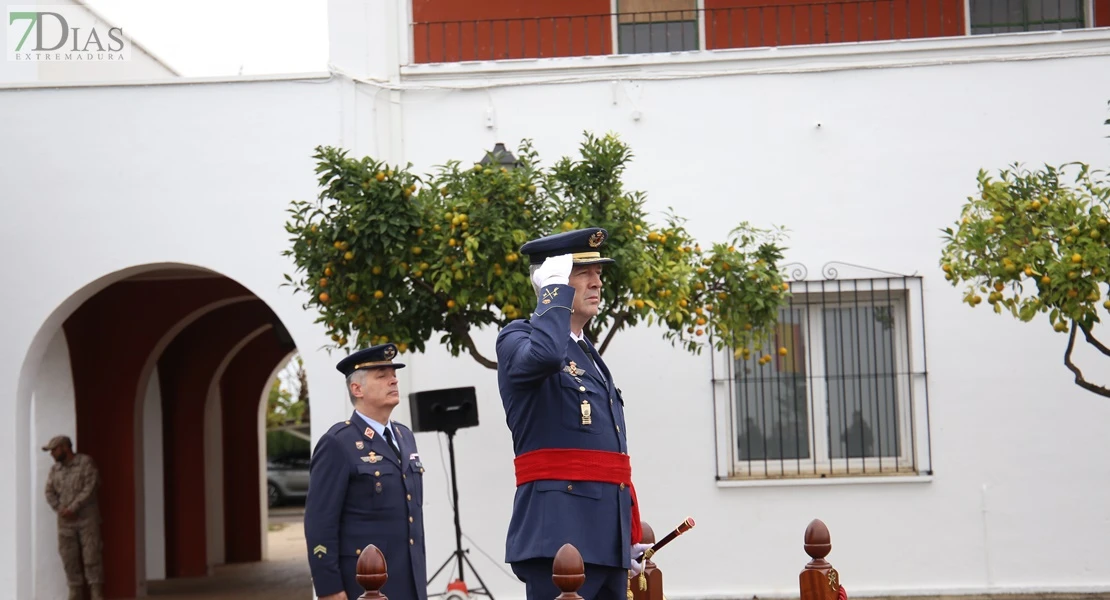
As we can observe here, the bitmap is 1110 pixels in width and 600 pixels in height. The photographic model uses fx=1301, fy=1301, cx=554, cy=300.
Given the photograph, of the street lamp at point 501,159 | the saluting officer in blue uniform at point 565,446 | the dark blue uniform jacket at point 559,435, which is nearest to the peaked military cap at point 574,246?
the saluting officer in blue uniform at point 565,446

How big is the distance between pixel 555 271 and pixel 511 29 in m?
6.88

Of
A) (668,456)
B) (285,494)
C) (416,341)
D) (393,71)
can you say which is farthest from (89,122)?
(285,494)

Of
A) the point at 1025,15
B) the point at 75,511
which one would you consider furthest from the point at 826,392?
the point at 75,511

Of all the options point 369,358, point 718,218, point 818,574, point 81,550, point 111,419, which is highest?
point 718,218

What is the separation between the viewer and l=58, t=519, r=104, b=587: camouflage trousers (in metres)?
11.2

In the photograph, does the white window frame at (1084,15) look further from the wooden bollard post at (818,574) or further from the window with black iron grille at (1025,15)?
the wooden bollard post at (818,574)

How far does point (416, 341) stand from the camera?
7.70 m

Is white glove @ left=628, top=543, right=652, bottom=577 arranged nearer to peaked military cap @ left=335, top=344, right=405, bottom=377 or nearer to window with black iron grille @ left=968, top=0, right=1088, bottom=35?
peaked military cap @ left=335, top=344, right=405, bottom=377

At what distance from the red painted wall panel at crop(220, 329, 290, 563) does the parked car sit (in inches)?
384

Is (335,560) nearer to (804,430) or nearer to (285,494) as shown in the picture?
(804,430)

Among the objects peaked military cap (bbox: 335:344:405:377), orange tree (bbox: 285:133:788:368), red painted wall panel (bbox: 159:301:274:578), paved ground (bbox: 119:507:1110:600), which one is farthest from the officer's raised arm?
red painted wall panel (bbox: 159:301:274:578)

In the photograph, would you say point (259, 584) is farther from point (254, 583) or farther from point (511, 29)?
point (511, 29)

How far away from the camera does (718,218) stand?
9555 millimetres

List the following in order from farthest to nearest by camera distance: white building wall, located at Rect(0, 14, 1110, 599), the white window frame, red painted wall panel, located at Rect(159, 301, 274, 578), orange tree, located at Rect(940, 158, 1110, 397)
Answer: red painted wall panel, located at Rect(159, 301, 274, 578) < the white window frame < white building wall, located at Rect(0, 14, 1110, 599) < orange tree, located at Rect(940, 158, 1110, 397)
